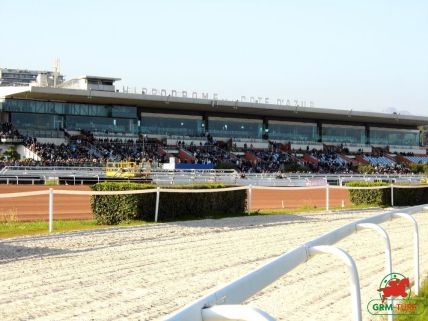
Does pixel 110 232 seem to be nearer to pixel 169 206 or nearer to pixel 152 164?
pixel 169 206

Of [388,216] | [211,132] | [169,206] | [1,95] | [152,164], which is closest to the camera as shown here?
[388,216]

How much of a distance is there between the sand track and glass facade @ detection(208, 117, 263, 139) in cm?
5446

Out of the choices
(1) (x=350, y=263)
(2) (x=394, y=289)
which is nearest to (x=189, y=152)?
(2) (x=394, y=289)

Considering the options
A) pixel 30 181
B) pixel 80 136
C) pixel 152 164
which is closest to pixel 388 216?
pixel 30 181

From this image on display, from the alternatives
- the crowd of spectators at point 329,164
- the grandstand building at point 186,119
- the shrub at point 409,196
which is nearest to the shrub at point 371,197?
the shrub at point 409,196

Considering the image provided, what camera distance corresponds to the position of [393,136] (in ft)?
278

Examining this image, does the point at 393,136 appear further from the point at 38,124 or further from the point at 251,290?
the point at 251,290

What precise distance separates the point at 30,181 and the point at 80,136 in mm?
21014

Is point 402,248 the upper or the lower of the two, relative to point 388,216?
lower

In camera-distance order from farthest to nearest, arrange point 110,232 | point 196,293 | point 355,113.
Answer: point 355,113
point 110,232
point 196,293

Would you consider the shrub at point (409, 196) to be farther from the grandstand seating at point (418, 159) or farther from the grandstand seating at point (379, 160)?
the grandstand seating at point (418, 159)

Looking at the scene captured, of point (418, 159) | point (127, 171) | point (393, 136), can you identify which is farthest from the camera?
point (393, 136)

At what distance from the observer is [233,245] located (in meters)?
12.3

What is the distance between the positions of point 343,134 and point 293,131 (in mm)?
7934
